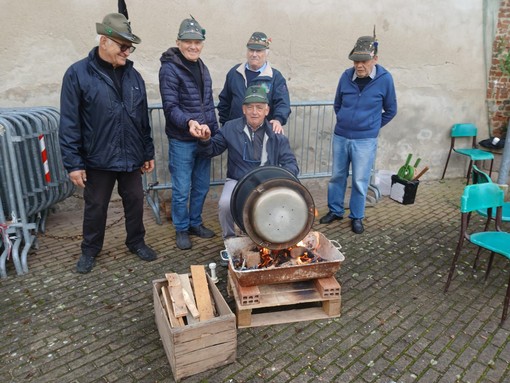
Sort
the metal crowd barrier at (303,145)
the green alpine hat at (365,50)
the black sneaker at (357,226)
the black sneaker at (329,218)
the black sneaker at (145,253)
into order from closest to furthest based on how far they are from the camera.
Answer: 1. the black sneaker at (145,253)
2. the green alpine hat at (365,50)
3. the black sneaker at (357,226)
4. the black sneaker at (329,218)
5. the metal crowd barrier at (303,145)

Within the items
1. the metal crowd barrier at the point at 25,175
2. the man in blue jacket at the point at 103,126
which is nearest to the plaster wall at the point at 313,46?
the metal crowd barrier at the point at 25,175

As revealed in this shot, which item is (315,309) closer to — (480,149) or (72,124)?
(72,124)

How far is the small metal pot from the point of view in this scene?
3299 millimetres

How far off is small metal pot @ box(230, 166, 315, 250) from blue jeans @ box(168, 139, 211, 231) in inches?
58.3

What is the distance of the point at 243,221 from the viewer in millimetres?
3373

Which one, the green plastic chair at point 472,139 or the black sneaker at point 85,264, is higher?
the green plastic chair at point 472,139

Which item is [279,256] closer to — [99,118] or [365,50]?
[99,118]

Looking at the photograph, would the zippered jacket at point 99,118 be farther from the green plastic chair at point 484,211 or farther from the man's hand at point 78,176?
the green plastic chair at point 484,211

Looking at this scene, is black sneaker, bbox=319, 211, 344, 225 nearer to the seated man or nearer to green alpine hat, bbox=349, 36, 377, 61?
the seated man

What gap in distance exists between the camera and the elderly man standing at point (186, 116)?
14.3 feet

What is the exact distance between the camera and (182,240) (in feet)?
16.4

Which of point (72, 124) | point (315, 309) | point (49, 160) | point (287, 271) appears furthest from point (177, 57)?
point (315, 309)

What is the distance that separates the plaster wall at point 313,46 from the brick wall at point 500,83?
18cm

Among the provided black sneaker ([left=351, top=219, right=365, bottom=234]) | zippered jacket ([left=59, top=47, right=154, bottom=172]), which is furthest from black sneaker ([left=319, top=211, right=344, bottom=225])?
zippered jacket ([left=59, top=47, right=154, bottom=172])
